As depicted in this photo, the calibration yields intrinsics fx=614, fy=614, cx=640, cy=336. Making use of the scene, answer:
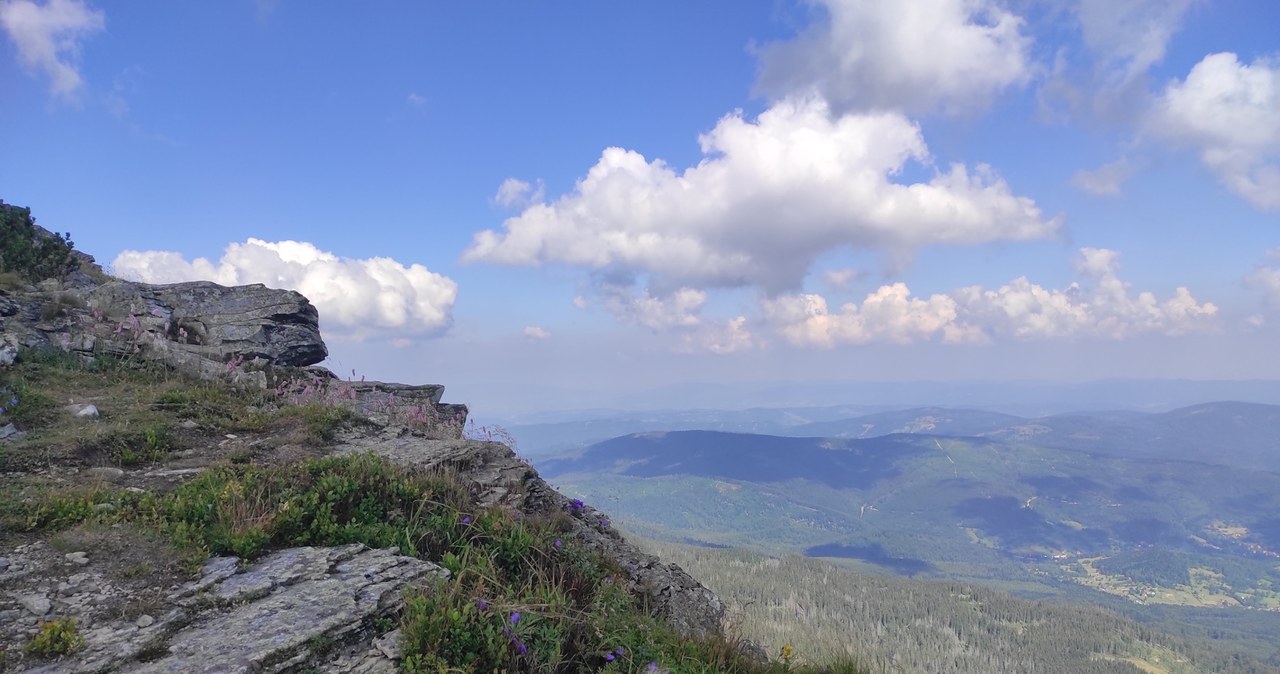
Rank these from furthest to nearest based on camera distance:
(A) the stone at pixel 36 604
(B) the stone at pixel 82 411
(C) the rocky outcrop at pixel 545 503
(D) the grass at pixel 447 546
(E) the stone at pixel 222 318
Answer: (E) the stone at pixel 222 318
(B) the stone at pixel 82 411
(C) the rocky outcrop at pixel 545 503
(D) the grass at pixel 447 546
(A) the stone at pixel 36 604

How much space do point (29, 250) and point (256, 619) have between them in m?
21.2

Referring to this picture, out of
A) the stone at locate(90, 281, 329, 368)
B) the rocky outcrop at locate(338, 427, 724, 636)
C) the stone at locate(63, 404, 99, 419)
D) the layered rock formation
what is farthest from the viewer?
the stone at locate(90, 281, 329, 368)

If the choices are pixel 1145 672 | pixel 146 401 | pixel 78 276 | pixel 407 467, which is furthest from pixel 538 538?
pixel 1145 672

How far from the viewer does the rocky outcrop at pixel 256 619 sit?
5312mm

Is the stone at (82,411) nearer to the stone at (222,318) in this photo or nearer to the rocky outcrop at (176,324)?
the rocky outcrop at (176,324)

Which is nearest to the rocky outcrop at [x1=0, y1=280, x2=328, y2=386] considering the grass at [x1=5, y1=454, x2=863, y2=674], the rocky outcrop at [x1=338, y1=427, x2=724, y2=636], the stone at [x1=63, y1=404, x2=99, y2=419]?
the stone at [x1=63, y1=404, x2=99, y2=419]

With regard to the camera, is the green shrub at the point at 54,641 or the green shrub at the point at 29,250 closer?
the green shrub at the point at 54,641

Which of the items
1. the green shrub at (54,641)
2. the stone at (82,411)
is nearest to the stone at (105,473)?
the stone at (82,411)

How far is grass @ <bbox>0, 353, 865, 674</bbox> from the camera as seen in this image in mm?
5777

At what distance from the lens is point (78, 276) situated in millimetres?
21484

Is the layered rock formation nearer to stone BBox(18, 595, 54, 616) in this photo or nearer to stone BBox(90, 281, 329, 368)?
stone BBox(18, 595, 54, 616)

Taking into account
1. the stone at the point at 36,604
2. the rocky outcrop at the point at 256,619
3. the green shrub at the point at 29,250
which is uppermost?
the green shrub at the point at 29,250

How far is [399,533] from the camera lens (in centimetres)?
781

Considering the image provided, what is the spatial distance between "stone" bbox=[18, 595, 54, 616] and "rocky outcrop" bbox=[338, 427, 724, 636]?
14.4ft
